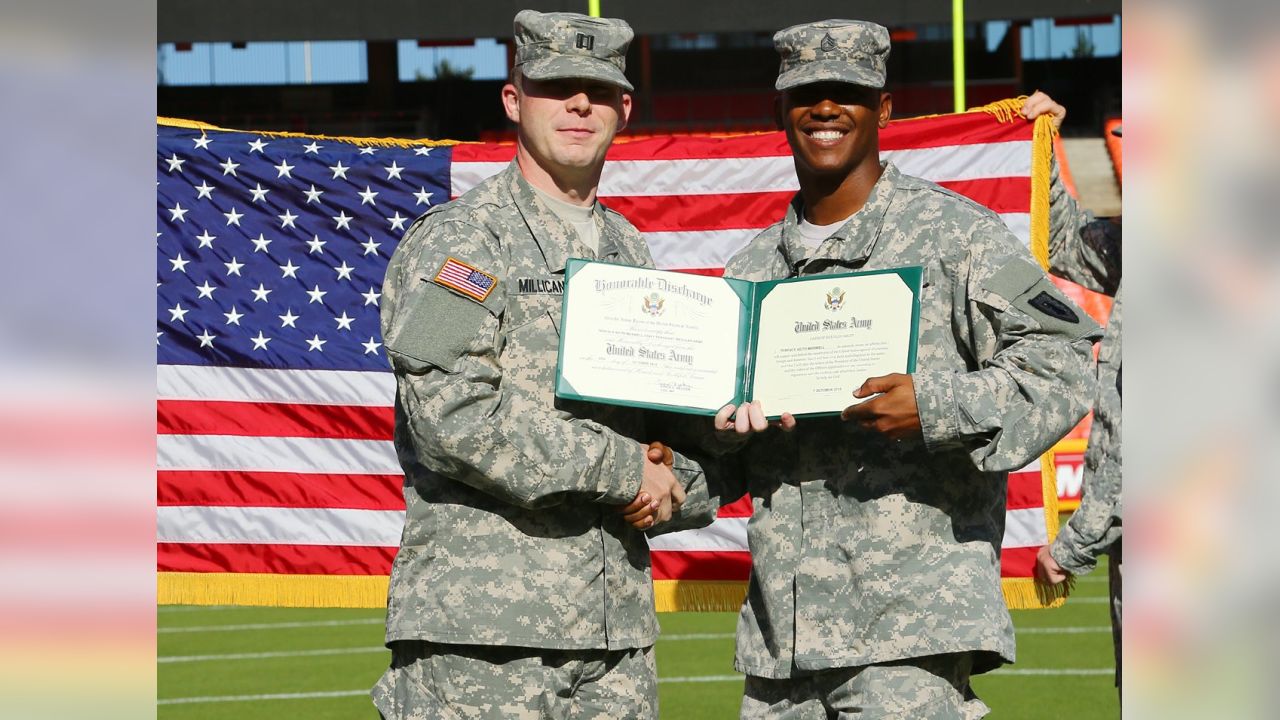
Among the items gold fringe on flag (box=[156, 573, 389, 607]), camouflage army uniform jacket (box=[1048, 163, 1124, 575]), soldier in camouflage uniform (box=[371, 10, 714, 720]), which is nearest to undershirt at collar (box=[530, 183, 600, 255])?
soldier in camouflage uniform (box=[371, 10, 714, 720])

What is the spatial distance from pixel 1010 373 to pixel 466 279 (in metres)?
1.10

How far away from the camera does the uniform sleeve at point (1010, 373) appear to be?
290cm

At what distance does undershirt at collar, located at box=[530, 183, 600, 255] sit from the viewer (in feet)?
10.9

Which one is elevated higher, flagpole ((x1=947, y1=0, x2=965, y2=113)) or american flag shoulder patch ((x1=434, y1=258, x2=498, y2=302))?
flagpole ((x1=947, y1=0, x2=965, y2=113))

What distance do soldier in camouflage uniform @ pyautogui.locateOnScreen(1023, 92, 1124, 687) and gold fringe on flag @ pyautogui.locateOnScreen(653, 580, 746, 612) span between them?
1.14 m

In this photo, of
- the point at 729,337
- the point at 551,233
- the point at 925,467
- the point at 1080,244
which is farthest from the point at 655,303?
the point at 1080,244

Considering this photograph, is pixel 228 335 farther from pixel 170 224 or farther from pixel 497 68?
pixel 497 68

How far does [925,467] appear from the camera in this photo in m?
3.13

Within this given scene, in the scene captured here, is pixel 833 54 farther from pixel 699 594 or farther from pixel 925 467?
pixel 699 594

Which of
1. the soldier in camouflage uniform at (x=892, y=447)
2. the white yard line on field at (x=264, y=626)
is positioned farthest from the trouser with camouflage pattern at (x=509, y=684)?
the white yard line on field at (x=264, y=626)

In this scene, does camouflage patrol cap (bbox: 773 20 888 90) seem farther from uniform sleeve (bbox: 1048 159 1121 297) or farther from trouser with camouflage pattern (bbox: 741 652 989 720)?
uniform sleeve (bbox: 1048 159 1121 297)

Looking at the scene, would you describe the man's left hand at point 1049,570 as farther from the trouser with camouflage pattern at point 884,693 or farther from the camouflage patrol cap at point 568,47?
the camouflage patrol cap at point 568,47
